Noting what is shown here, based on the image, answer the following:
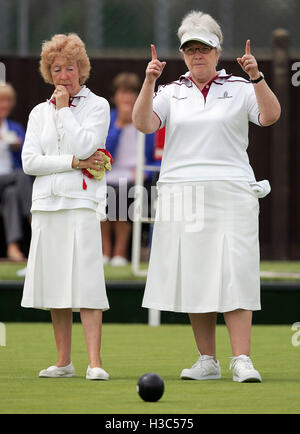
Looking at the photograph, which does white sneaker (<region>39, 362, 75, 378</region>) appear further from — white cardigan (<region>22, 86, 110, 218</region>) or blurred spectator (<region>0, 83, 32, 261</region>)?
blurred spectator (<region>0, 83, 32, 261</region>)

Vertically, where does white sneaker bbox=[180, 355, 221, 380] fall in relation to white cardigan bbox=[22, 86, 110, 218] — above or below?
below

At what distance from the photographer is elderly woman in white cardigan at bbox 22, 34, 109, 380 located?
5340mm

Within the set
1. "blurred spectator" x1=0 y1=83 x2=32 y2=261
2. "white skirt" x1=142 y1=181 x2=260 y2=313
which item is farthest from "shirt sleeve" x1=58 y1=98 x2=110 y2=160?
"blurred spectator" x1=0 y1=83 x2=32 y2=261

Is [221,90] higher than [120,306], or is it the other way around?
[221,90]

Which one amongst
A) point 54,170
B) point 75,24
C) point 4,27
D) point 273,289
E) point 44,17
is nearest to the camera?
point 54,170

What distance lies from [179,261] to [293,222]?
539 cm

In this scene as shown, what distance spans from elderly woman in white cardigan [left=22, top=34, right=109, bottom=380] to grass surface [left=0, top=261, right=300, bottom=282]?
10.0 ft

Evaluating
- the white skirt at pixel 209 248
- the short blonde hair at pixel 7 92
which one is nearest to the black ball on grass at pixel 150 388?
the white skirt at pixel 209 248

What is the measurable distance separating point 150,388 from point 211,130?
1.30 meters

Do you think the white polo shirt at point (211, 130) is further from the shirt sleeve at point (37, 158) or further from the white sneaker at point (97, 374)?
the white sneaker at point (97, 374)

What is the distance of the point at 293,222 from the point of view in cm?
1070

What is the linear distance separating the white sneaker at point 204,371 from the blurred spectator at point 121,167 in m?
4.27

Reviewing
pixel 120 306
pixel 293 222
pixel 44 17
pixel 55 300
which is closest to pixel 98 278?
pixel 55 300
